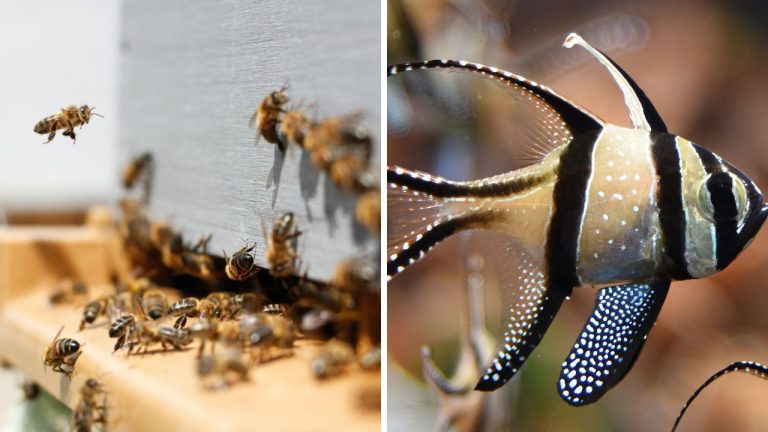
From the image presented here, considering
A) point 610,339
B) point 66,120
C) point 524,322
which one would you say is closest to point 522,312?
point 524,322

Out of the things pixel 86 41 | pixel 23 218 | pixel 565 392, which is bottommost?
pixel 565 392

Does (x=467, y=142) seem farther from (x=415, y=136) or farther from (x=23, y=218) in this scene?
(x=23, y=218)

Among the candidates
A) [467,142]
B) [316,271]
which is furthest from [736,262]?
[316,271]

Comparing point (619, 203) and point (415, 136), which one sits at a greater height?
point (415, 136)

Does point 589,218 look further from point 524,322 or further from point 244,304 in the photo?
point 244,304

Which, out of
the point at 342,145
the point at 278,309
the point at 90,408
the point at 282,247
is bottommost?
the point at 90,408

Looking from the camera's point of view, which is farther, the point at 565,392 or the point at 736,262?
the point at 565,392
